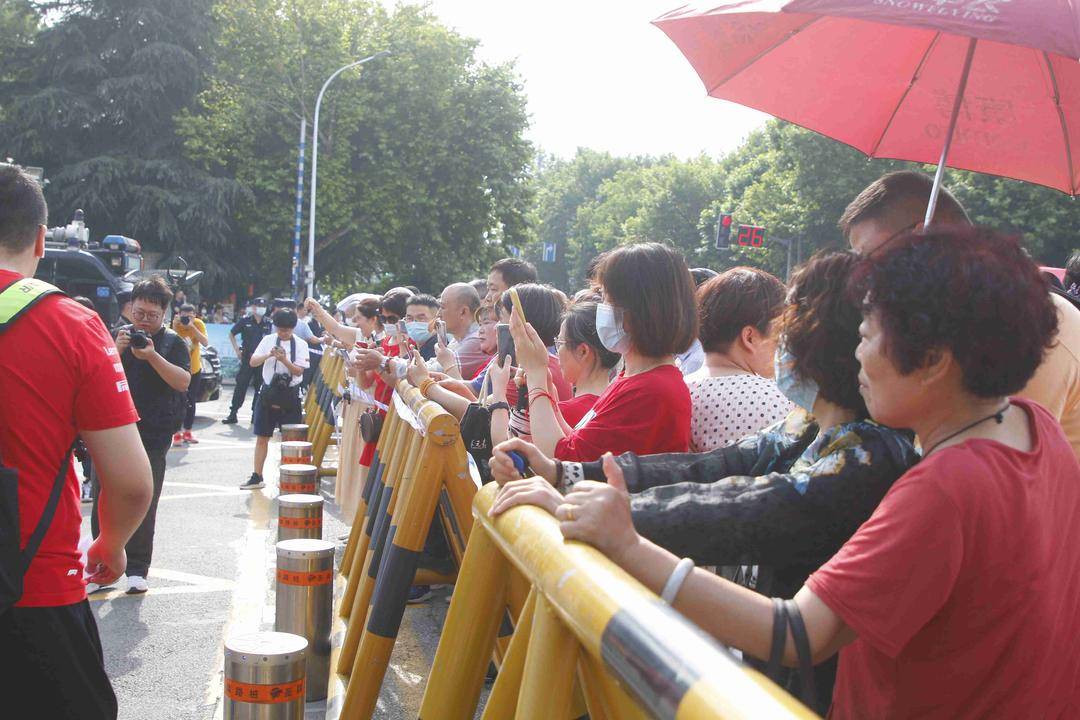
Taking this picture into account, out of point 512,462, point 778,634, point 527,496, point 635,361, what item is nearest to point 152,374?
point 635,361

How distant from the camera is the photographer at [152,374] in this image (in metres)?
6.41

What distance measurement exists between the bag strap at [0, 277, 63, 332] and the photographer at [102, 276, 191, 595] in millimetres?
3741

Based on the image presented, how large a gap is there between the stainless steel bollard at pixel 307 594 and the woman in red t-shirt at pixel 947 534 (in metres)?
2.64

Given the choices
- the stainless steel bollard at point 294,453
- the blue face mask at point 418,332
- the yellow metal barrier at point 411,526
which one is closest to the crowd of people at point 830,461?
the yellow metal barrier at point 411,526

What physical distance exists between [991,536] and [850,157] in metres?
42.5

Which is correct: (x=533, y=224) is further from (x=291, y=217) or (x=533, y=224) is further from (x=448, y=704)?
(x=448, y=704)

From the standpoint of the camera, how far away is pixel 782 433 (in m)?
2.43

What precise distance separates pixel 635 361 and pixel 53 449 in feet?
5.40

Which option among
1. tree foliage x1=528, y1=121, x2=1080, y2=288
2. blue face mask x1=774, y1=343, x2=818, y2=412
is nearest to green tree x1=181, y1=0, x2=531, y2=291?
tree foliage x1=528, y1=121, x2=1080, y2=288

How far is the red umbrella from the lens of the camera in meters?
3.54

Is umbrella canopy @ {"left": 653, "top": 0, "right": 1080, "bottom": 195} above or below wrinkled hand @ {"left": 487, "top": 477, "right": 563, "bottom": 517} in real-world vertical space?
above

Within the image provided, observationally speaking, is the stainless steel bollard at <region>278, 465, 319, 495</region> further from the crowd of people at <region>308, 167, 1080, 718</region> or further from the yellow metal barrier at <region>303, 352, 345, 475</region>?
the yellow metal barrier at <region>303, 352, 345, 475</region>

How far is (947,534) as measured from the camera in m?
1.54

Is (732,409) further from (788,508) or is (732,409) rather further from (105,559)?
(105,559)
